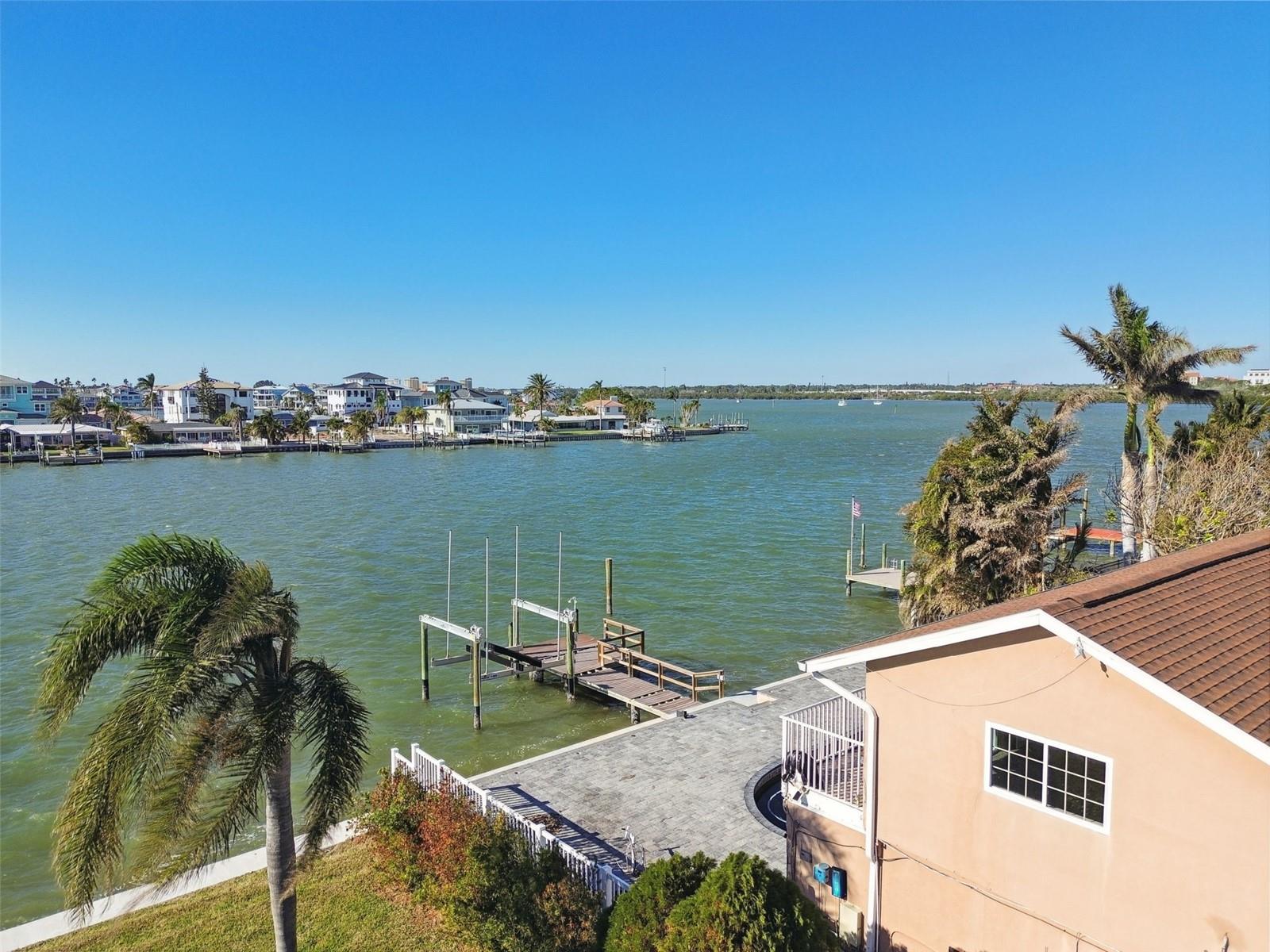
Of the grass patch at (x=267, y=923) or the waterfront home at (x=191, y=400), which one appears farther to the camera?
the waterfront home at (x=191, y=400)

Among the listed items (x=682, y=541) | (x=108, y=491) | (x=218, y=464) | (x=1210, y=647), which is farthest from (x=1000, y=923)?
(x=218, y=464)

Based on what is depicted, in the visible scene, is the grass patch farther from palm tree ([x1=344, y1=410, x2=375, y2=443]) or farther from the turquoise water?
palm tree ([x1=344, y1=410, x2=375, y2=443])

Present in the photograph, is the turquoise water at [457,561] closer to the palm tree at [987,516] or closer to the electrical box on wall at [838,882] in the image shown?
the palm tree at [987,516]

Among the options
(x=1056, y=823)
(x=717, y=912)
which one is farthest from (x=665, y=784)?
(x=1056, y=823)

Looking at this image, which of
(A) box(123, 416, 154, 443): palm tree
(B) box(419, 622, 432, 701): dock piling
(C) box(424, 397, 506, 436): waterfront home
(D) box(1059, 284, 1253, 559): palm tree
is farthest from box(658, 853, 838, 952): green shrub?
(C) box(424, 397, 506, 436): waterfront home

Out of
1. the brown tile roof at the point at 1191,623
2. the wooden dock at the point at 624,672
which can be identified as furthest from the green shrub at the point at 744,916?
the wooden dock at the point at 624,672

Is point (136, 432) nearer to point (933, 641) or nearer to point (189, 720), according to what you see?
point (189, 720)
